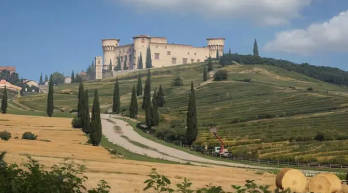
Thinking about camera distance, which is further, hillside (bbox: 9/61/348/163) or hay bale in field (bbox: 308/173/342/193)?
hillside (bbox: 9/61/348/163)

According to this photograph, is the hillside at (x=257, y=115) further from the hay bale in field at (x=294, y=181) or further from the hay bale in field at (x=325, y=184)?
the hay bale in field at (x=294, y=181)

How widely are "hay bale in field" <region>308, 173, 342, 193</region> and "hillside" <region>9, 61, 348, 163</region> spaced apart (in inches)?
1115

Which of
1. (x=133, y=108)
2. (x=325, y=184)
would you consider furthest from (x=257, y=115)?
(x=325, y=184)

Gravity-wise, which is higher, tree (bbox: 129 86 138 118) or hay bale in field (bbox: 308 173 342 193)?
tree (bbox: 129 86 138 118)

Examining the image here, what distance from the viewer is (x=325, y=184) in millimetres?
22672

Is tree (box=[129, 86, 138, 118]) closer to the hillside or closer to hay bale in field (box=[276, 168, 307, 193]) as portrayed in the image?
the hillside

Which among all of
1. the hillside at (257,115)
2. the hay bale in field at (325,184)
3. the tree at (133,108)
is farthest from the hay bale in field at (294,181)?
the tree at (133,108)

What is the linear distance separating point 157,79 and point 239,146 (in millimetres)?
132641

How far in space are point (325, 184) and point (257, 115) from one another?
67.9 meters

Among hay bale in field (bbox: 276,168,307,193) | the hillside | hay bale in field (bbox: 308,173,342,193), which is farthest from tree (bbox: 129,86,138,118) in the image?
hay bale in field (bbox: 308,173,342,193)

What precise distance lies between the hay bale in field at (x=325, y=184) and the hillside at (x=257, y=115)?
92.9 feet

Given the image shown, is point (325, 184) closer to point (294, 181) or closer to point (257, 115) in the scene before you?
point (294, 181)

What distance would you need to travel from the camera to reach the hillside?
58.6 metres

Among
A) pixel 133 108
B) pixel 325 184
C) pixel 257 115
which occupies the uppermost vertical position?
pixel 133 108
